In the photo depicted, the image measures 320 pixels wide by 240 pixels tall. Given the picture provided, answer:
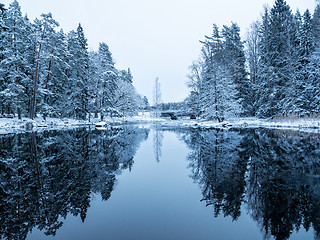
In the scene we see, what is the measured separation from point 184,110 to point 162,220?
45659 mm

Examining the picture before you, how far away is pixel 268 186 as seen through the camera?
208 inches

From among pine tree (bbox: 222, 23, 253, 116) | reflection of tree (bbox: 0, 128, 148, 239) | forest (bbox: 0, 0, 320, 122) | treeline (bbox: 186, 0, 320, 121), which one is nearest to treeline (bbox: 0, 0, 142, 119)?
forest (bbox: 0, 0, 320, 122)

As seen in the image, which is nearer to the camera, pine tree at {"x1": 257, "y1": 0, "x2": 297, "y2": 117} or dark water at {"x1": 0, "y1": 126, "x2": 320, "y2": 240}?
dark water at {"x1": 0, "y1": 126, "x2": 320, "y2": 240}

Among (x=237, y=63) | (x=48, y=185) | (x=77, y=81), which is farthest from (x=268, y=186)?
(x=237, y=63)

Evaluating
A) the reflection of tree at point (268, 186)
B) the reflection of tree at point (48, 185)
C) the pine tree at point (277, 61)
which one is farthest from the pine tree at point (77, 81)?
the pine tree at point (277, 61)

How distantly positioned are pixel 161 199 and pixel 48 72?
→ 3254 cm

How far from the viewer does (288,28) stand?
97.1ft

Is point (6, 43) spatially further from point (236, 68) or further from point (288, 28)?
point (288, 28)

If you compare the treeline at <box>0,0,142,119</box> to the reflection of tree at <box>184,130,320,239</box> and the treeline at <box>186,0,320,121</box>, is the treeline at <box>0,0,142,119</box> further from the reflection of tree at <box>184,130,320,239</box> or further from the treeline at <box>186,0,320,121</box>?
Answer: the reflection of tree at <box>184,130,320,239</box>

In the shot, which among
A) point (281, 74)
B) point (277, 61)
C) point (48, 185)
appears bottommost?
point (48, 185)

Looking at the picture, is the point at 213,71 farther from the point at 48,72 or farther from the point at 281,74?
the point at 48,72

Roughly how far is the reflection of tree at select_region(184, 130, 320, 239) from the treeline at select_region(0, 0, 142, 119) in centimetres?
2869

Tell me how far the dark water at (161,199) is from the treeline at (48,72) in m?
24.8

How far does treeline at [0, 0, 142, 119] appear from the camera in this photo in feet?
89.8
